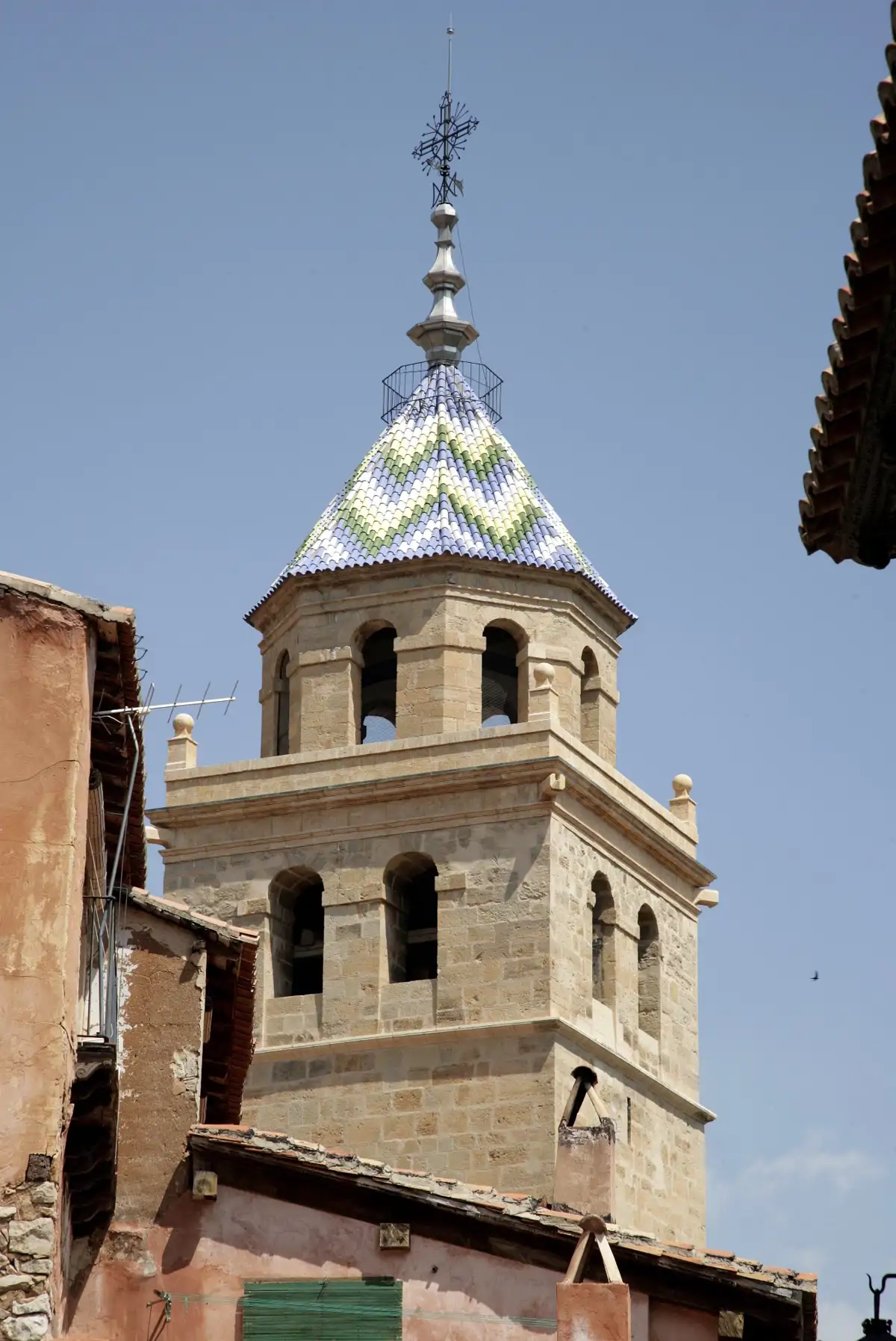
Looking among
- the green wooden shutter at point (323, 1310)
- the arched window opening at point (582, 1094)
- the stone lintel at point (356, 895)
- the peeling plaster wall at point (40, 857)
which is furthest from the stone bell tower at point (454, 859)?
the peeling plaster wall at point (40, 857)

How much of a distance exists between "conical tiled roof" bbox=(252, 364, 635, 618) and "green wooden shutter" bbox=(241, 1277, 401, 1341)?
17.4 m

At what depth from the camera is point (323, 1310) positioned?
75.9ft

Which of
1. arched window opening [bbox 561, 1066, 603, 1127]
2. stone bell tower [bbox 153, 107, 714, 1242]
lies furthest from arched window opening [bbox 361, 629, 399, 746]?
arched window opening [bbox 561, 1066, 603, 1127]

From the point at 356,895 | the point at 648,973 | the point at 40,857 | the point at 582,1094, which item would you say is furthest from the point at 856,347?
the point at 648,973

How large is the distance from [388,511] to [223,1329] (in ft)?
62.0

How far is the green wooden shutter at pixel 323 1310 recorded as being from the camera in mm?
23031

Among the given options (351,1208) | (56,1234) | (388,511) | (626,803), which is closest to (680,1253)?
(351,1208)

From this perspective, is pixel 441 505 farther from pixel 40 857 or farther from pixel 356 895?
pixel 40 857

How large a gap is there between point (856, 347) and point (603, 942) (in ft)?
73.0

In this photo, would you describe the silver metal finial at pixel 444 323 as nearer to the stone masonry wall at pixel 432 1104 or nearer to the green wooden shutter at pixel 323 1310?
the stone masonry wall at pixel 432 1104

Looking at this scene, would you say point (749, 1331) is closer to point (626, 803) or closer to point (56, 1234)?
point (56, 1234)

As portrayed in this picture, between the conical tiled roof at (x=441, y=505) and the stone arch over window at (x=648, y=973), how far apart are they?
420 cm

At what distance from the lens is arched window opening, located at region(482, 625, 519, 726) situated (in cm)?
4006

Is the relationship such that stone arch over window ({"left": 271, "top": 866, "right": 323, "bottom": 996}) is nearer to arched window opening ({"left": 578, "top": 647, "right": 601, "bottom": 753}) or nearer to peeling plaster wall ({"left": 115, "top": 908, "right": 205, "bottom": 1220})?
arched window opening ({"left": 578, "top": 647, "right": 601, "bottom": 753})
